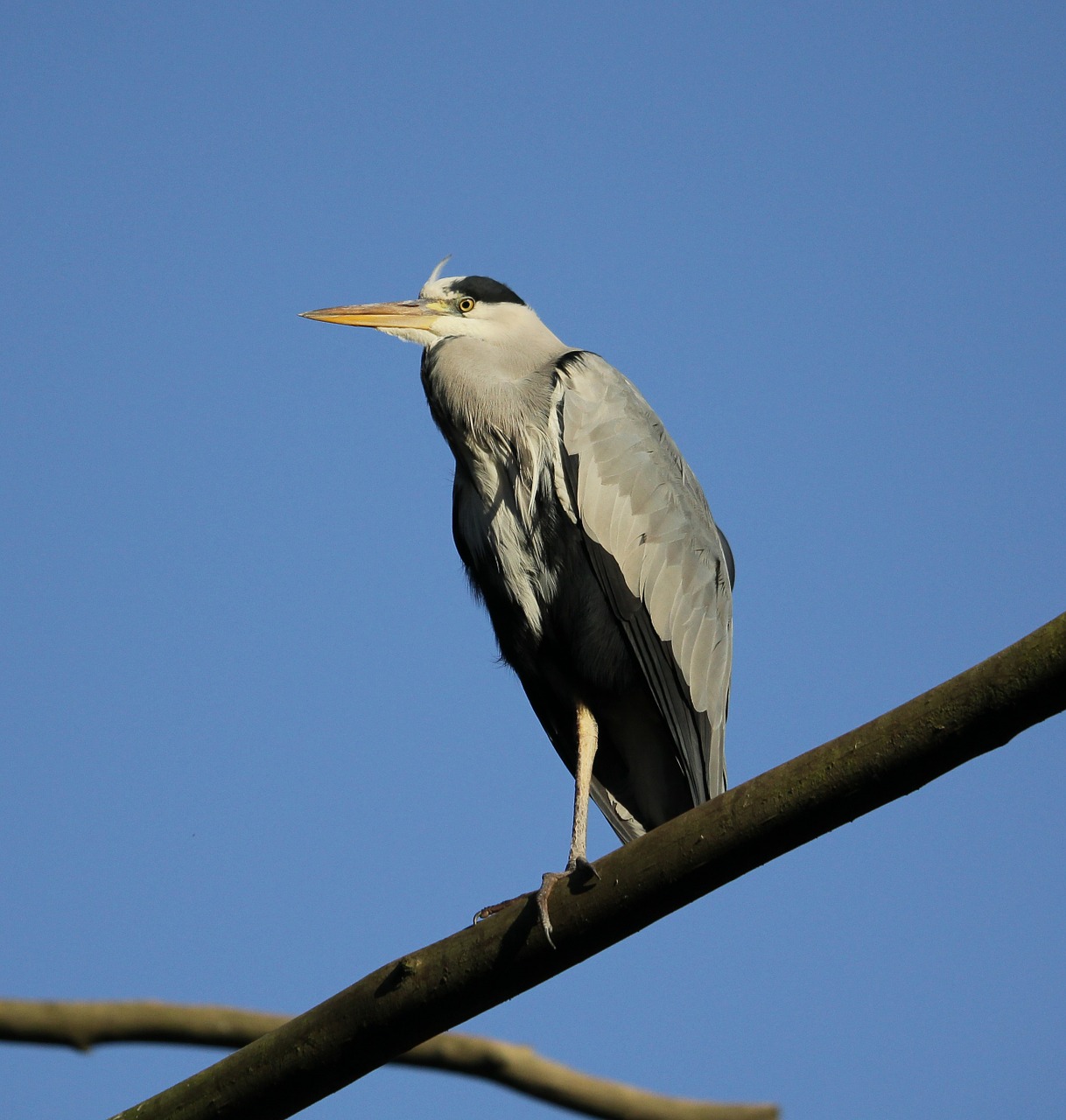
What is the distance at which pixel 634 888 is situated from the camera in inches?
83.7

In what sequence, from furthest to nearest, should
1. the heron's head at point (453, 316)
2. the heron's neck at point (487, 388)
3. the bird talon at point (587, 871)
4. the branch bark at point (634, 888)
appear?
the heron's head at point (453, 316)
the heron's neck at point (487, 388)
the bird talon at point (587, 871)
the branch bark at point (634, 888)

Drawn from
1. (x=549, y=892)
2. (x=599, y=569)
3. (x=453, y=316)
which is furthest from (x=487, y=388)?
(x=549, y=892)

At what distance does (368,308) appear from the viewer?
444 cm

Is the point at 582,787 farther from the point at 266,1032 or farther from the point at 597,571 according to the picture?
the point at 266,1032

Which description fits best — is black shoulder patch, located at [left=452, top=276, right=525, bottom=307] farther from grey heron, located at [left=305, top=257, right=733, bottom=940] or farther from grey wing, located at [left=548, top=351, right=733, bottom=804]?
grey wing, located at [left=548, top=351, right=733, bottom=804]

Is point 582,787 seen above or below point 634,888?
above

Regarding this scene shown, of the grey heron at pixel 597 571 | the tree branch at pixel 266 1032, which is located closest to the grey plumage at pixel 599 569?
the grey heron at pixel 597 571

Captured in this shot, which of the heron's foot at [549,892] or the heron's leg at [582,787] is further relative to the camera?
the heron's leg at [582,787]

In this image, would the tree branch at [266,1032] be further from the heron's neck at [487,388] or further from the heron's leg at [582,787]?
the heron's neck at [487,388]

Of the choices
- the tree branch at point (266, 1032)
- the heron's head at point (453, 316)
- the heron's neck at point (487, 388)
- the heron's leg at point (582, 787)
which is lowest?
the tree branch at point (266, 1032)

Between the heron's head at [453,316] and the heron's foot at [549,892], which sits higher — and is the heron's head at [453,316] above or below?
above

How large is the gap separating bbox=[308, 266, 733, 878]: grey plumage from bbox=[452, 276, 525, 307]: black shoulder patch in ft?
1.29

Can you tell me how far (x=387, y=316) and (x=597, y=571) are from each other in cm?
137

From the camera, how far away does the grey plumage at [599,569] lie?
12.1ft
